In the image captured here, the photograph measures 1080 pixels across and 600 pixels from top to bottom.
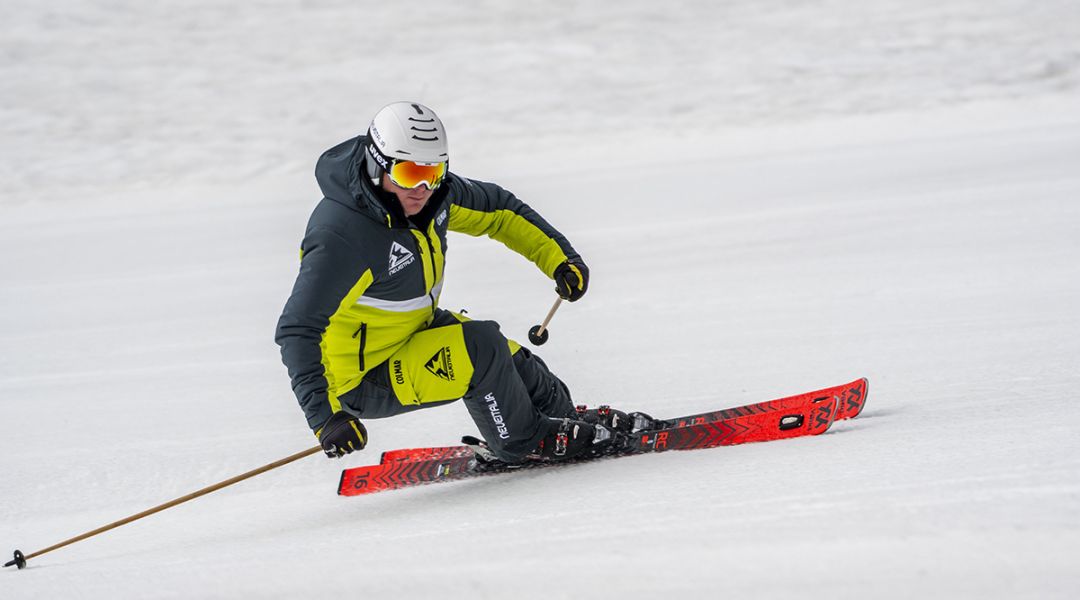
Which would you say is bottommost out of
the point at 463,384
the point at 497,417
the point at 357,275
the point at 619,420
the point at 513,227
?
the point at 619,420

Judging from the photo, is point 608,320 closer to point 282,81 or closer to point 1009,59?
point 1009,59

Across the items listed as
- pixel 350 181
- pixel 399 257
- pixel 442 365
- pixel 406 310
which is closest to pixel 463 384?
pixel 442 365

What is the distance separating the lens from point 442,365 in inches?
155

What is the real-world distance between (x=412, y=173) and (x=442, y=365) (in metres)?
0.77

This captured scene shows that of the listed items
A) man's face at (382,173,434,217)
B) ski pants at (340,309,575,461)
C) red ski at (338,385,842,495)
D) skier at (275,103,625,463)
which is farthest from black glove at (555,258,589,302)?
man's face at (382,173,434,217)

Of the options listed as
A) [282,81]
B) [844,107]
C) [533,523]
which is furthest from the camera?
[282,81]

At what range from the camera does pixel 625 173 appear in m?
11.3

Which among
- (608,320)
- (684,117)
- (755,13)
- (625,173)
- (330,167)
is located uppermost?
(755,13)

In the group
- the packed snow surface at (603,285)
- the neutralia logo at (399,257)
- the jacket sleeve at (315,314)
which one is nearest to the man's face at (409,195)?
the neutralia logo at (399,257)

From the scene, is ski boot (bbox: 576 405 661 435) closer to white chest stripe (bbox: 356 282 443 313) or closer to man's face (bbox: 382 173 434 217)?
white chest stripe (bbox: 356 282 443 313)

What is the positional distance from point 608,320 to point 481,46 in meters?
11.3

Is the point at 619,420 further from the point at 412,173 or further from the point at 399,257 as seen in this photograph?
the point at 412,173

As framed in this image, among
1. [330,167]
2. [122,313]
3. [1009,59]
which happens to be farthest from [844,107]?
[330,167]

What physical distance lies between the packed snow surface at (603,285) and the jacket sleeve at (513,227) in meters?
0.91
